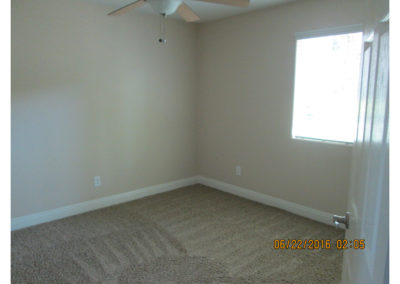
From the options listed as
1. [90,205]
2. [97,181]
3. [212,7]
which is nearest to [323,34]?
[212,7]

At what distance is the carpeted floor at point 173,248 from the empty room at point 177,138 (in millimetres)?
16

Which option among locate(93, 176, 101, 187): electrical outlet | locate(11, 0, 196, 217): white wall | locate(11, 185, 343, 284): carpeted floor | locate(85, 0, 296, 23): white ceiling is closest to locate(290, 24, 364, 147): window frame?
locate(85, 0, 296, 23): white ceiling

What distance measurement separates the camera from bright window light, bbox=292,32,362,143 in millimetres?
2881

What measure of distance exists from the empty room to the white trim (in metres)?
0.01

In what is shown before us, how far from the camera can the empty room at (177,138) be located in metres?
2.56

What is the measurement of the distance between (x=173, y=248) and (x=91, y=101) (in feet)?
6.36

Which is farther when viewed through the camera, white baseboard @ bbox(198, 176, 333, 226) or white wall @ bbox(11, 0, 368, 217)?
white baseboard @ bbox(198, 176, 333, 226)

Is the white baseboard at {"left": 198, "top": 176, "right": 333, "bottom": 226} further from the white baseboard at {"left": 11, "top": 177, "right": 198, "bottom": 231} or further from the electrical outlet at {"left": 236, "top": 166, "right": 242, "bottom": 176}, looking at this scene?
the white baseboard at {"left": 11, "top": 177, "right": 198, "bottom": 231}

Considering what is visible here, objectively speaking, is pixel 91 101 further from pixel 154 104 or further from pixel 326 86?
pixel 326 86

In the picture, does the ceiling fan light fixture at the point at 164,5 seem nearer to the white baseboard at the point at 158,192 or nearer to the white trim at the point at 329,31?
the white trim at the point at 329,31

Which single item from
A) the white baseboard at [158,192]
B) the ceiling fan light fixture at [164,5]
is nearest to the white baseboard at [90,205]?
the white baseboard at [158,192]

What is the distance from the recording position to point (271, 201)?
3699 mm
